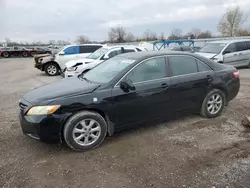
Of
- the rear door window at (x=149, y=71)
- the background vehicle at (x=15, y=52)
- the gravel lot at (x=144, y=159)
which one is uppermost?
the background vehicle at (x=15, y=52)

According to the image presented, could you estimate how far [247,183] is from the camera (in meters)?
2.65

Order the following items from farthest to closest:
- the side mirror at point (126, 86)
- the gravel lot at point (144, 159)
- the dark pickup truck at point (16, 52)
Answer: the dark pickup truck at point (16, 52), the side mirror at point (126, 86), the gravel lot at point (144, 159)

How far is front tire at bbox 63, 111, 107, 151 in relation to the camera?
338 centimetres

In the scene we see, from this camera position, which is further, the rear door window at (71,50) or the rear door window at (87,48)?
the rear door window at (87,48)

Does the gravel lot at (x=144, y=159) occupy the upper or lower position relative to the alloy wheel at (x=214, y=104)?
lower

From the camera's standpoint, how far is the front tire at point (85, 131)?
3.38m

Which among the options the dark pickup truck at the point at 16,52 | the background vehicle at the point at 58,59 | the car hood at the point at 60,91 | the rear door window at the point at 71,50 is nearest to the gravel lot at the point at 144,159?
the car hood at the point at 60,91

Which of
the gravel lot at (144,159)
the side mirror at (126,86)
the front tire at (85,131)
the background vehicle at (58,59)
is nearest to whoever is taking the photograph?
the gravel lot at (144,159)

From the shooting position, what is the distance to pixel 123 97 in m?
3.65

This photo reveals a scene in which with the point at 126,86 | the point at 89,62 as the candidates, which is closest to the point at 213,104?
the point at 126,86

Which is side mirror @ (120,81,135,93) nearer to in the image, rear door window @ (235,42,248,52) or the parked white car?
the parked white car

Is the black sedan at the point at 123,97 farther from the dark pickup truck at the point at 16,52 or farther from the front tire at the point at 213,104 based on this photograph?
the dark pickup truck at the point at 16,52

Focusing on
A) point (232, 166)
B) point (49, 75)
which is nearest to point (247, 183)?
point (232, 166)

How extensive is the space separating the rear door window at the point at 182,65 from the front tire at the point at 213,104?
67cm
